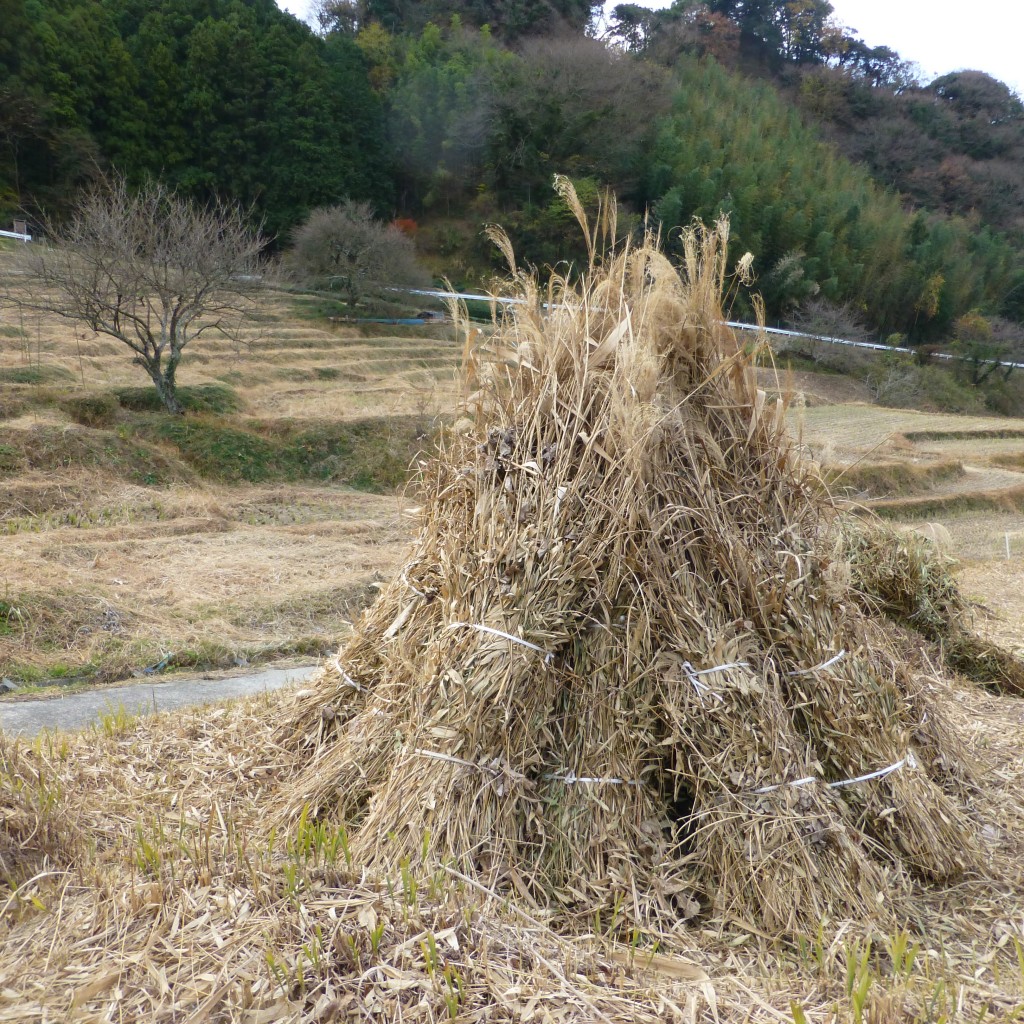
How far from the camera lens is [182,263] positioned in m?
19.6

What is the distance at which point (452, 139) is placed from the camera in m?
45.3

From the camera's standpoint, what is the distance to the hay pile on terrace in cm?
275

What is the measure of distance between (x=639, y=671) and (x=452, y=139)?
153ft

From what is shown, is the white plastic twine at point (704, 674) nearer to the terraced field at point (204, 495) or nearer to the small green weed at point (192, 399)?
the terraced field at point (204, 495)

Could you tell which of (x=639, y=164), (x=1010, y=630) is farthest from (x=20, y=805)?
(x=639, y=164)

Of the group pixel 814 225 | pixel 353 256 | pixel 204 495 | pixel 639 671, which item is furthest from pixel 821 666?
pixel 814 225

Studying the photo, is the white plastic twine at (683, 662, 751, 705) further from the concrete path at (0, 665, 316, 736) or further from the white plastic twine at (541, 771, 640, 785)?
the concrete path at (0, 665, 316, 736)

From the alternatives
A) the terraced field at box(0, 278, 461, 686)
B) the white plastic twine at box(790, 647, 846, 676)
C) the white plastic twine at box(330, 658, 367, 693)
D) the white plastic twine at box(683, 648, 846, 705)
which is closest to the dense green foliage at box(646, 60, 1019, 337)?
the terraced field at box(0, 278, 461, 686)

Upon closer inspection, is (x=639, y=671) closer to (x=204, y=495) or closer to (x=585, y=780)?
(x=585, y=780)

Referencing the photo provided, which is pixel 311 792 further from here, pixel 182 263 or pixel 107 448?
pixel 182 263

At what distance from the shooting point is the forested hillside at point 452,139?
125ft

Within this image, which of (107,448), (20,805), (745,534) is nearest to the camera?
(20,805)

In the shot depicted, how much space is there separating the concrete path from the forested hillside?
1163 inches

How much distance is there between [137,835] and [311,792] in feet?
1.86
